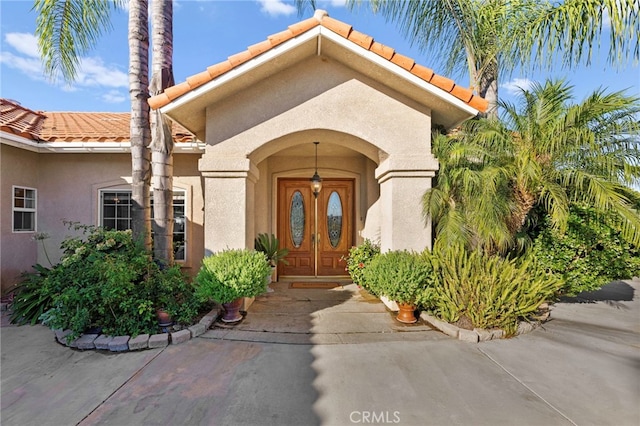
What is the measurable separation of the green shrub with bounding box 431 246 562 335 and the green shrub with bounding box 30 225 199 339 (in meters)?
4.63

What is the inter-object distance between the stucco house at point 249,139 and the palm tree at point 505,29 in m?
2.74

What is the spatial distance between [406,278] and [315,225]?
477cm

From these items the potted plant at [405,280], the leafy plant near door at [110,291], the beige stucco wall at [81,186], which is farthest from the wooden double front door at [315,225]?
the leafy plant near door at [110,291]

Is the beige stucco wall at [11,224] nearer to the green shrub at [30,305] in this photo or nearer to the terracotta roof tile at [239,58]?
the green shrub at [30,305]

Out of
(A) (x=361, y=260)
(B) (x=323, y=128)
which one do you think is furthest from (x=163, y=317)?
(B) (x=323, y=128)

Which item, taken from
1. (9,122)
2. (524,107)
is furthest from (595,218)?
(9,122)

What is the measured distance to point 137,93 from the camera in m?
5.88

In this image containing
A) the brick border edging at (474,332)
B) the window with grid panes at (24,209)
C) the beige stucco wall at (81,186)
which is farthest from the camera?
the beige stucco wall at (81,186)

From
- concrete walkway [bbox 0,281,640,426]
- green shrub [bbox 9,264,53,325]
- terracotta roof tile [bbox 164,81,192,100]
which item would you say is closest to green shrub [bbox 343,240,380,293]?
concrete walkway [bbox 0,281,640,426]

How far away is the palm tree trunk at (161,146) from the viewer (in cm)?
591

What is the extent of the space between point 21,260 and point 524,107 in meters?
12.4

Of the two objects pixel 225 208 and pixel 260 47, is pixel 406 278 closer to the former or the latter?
pixel 225 208

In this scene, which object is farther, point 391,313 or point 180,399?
point 391,313

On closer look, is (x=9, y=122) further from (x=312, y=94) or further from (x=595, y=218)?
(x=595, y=218)
